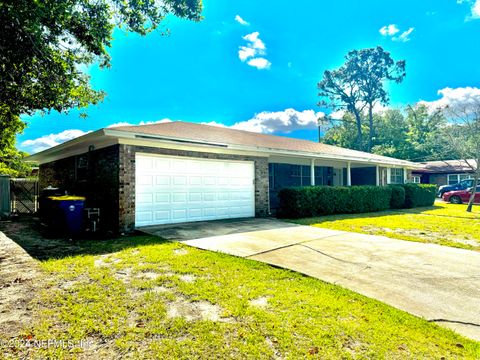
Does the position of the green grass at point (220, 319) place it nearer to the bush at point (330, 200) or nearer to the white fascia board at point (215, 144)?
the white fascia board at point (215, 144)

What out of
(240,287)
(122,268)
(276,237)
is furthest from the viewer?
(276,237)

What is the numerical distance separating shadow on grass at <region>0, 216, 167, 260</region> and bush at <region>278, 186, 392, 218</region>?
19.2 ft

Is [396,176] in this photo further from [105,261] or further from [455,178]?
[105,261]

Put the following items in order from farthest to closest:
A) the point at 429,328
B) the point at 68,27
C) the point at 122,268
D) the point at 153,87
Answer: the point at 153,87
the point at 68,27
the point at 122,268
the point at 429,328

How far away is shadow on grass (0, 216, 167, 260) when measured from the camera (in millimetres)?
5723

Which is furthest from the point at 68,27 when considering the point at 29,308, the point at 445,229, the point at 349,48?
the point at 349,48

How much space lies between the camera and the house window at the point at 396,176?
20375mm

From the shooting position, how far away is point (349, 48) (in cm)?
3634

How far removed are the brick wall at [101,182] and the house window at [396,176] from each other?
18.8m

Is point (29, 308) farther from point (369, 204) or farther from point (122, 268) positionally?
point (369, 204)

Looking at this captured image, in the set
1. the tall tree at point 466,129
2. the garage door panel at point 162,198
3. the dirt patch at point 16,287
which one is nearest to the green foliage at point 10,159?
the garage door panel at point 162,198

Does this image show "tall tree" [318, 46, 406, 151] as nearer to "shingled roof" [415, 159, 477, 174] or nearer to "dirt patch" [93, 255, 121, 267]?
"shingled roof" [415, 159, 477, 174]

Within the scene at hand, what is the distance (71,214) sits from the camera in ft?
25.2

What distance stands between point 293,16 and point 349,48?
2604 centimetres
